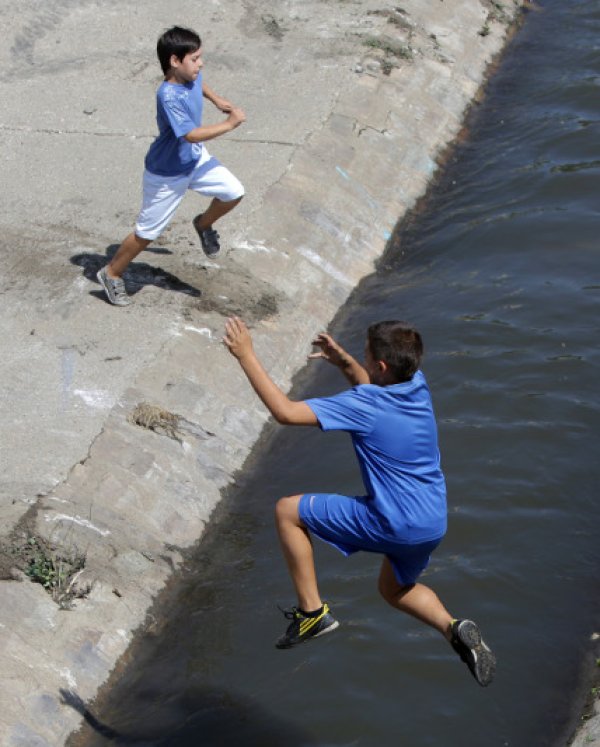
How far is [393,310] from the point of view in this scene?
11.5 metres

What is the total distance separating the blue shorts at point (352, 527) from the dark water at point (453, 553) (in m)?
1.45

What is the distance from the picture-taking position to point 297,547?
6281 millimetres

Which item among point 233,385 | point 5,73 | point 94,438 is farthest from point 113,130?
point 94,438

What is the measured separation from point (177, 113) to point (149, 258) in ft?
6.70

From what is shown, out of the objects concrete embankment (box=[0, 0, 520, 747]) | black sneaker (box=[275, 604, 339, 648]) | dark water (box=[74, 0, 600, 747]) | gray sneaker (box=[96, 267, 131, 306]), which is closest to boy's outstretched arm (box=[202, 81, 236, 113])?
gray sneaker (box=[96, 267, 131, 306])

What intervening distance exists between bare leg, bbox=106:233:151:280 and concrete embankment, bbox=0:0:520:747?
336mm

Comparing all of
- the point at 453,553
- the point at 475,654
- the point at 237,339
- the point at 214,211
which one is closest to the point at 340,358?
the point at 237,339

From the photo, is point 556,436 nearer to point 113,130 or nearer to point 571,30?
point 113,130

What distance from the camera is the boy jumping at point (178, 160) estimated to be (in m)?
8.95

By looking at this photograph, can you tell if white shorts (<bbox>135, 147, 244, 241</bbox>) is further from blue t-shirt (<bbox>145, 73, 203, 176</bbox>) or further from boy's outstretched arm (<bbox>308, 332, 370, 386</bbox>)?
boy's outstretched arm (<bbox>308, 332, 370, 386</bbox>)

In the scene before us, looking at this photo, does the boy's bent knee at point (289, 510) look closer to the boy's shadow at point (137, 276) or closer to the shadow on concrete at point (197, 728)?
the shadow on concrete at point (197, 728)

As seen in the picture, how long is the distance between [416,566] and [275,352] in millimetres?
4218

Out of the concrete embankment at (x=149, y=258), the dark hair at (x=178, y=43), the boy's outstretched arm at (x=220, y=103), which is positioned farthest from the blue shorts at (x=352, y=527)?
the dark hair at (x=178, y=43)

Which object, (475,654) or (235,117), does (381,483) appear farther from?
(235,117)
